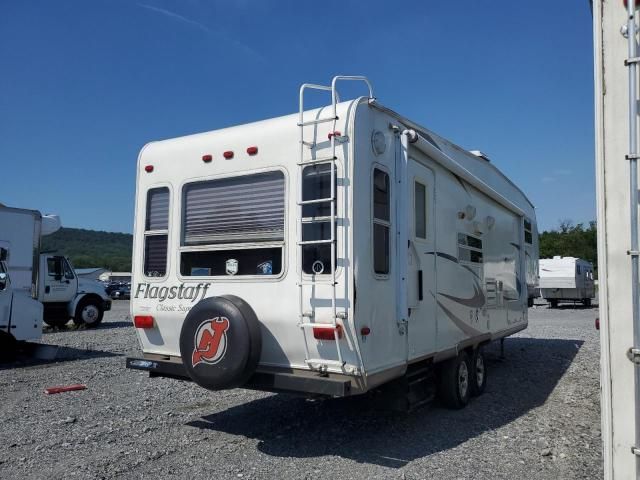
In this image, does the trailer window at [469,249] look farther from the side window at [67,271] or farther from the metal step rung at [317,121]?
the side window at [67,271]

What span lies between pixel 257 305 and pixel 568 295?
2393cm

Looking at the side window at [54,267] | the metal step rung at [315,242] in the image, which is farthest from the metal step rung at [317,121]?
the side window at [54,267]

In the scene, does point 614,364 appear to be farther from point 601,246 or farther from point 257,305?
point 257,305

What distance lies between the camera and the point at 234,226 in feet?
17.4

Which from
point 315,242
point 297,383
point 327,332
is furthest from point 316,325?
point 315,242

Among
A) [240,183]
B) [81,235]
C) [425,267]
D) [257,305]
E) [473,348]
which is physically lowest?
[473,348]

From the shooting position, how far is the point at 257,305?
5016 millimetres

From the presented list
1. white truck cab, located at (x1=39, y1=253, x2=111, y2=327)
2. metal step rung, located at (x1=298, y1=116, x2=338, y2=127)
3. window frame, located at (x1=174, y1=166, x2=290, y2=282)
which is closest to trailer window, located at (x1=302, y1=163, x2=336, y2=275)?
window frame, located at (x1=174, y1=166, x2=290, y2=282)

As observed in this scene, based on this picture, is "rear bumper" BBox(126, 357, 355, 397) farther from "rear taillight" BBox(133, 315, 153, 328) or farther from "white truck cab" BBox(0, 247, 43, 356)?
"white truck cab" BBox(0, 247, 43, 356)

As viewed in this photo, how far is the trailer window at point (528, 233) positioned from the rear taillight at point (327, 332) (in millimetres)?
6995

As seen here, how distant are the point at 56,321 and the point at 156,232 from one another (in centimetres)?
1262

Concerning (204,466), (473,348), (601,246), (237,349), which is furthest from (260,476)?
(473,348)

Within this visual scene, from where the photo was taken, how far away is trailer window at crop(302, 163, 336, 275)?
4676mm

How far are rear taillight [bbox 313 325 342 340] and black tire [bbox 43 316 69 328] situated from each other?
555 inches
